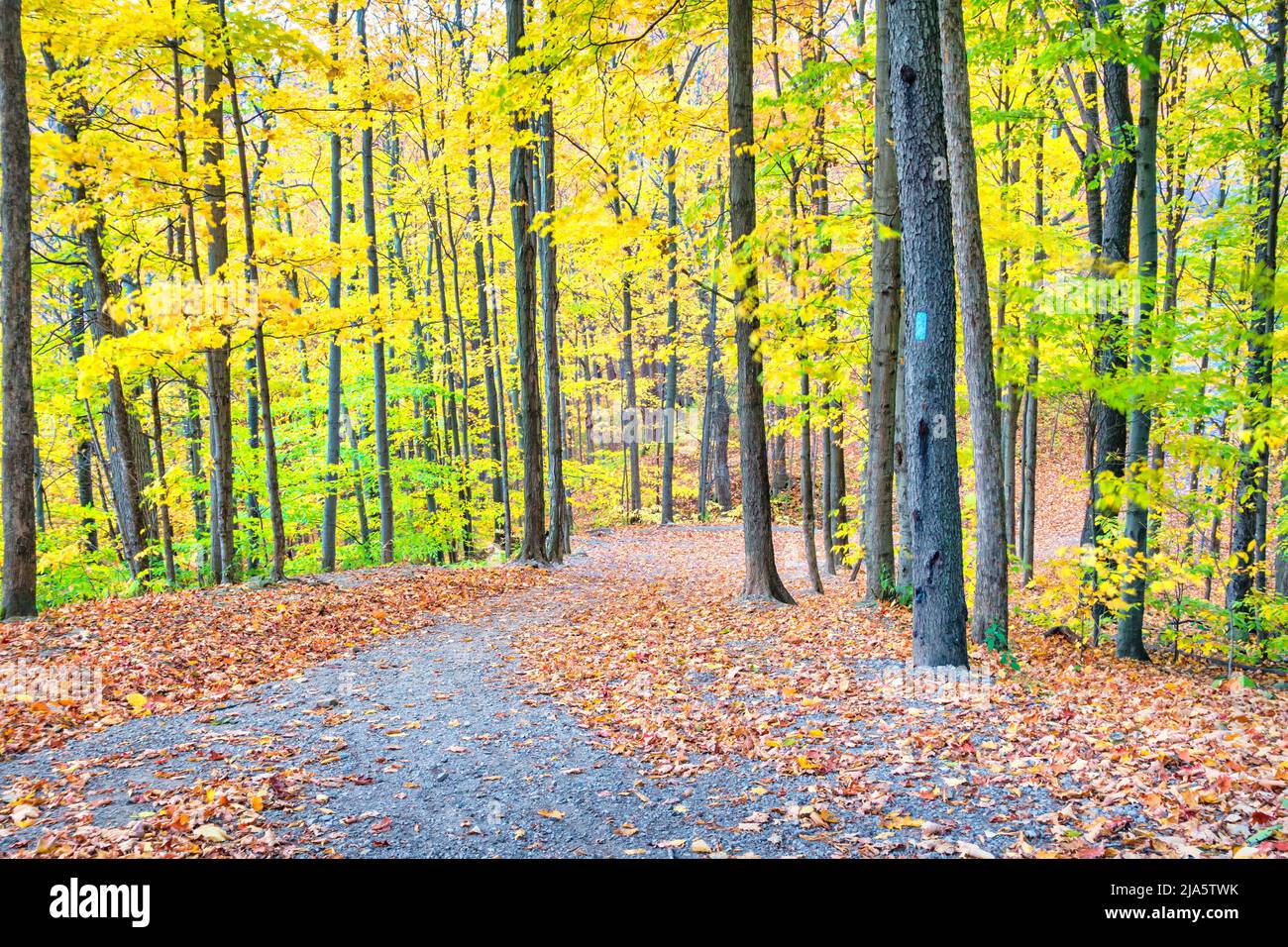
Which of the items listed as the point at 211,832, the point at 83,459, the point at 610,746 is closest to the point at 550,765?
the point at 610,746

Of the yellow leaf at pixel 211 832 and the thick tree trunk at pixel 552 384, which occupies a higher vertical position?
the thick tree trunk at pixel 552 384

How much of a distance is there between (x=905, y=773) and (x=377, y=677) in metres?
4.79

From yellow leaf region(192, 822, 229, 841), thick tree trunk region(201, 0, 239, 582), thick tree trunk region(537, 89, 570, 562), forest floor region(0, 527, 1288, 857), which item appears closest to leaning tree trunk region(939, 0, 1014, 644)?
forest floor region(0, 527, 1288, 857)

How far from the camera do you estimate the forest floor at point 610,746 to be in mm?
3605

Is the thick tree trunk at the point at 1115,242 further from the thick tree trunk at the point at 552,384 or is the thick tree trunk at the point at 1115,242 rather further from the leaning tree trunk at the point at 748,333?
the thick tree trunk at the point at 552,384

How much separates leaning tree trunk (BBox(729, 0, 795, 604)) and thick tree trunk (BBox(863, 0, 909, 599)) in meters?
1.36

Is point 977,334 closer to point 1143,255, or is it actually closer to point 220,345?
point 1143,255

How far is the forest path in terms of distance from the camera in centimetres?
364

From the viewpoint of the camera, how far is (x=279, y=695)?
612 centimetres

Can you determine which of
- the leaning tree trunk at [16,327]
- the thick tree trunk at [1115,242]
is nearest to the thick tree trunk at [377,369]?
the leaning tree trunk at [16,327]

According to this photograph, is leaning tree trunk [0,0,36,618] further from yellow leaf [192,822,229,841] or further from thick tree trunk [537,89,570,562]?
thick tree trunk [537,89,570,562]

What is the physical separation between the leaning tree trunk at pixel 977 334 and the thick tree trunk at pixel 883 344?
1.43m

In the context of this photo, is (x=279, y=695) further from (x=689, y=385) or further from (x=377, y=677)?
(x=689, y=385)
